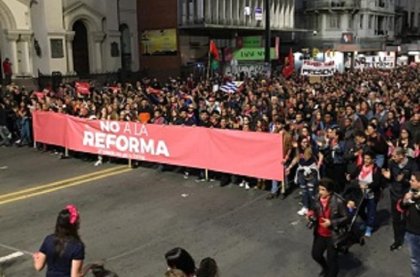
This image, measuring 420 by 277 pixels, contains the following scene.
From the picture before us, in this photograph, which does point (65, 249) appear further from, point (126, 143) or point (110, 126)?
point (110, 126)

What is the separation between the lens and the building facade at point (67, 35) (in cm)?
2677

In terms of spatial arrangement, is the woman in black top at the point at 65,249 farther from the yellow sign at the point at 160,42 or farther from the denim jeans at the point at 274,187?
the yellow sign at the point at 160,42

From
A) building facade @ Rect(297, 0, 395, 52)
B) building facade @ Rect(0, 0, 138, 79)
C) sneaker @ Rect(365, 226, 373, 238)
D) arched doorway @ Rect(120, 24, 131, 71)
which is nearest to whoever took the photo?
sneaker @ Rect(365, 226, 373, 238)

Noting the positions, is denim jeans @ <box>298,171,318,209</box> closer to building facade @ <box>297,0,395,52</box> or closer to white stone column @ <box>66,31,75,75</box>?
white stone column @ <box>66,31,75,75</box>

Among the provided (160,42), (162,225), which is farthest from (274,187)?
(160,42)

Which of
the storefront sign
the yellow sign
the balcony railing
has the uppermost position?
the balcony railing

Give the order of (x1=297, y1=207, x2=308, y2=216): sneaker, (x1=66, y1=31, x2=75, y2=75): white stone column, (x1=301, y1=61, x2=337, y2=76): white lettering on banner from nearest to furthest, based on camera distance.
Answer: (x1=297, y1=207, x2=308, y2=216): sneaker
(x1=301, y1=61, x2=337, y2=76): white lettering on banner
(x1=66, y1=31, x2=75, y2=75): white stone column

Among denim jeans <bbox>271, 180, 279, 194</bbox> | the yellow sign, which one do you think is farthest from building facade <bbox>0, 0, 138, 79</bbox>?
denim jeans <bbox>271, 180, 279, 194</bbox>

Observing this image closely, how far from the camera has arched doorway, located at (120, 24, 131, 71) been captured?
3525 centimetres

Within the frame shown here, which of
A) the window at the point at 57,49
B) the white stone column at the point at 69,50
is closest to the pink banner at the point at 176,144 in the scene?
the window at the point at 57,49

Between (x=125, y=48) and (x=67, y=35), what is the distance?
7065mm

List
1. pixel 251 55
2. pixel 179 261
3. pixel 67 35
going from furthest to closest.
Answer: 1. pixel 251 55
2. pixel 67 35
3. pixel 179 261

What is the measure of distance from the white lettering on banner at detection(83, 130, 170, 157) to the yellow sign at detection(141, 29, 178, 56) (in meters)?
23.6

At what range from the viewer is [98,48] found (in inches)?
1251
